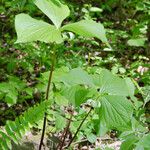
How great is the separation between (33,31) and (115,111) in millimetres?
600

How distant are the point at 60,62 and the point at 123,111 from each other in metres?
1.83

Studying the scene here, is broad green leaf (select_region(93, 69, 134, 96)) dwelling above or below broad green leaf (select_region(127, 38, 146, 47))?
above

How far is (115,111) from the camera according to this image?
6.11 ft

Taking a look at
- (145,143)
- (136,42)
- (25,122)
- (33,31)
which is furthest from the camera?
(136,42)

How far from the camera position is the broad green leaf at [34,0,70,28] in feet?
6.50

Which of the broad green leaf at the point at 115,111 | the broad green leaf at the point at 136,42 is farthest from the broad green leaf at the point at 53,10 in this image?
the broad green leaf at the point at 136,42

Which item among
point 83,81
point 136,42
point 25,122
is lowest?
point 136,42

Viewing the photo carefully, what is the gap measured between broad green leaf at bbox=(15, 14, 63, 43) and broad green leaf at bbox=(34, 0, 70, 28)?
80 millimetres

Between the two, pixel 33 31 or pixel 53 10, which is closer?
pixel 33 31

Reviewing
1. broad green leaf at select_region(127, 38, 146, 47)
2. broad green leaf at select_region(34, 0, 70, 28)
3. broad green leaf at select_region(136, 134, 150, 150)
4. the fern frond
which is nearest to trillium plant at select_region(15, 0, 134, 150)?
broad green leaf at select_region(34, 0, 70, 28)

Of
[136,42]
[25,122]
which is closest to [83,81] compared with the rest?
[25,122]

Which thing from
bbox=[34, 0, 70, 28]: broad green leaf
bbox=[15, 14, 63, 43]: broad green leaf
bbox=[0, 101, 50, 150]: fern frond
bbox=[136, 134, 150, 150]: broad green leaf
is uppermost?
bbox=[34, 0, 70, 28]: broad green leaf

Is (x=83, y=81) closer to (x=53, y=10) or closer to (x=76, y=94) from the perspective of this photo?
(x=76, y=94)

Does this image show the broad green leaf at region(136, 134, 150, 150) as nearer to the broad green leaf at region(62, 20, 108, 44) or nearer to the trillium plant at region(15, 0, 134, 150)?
the trillium plant at region(15, 0, 134, 150)
